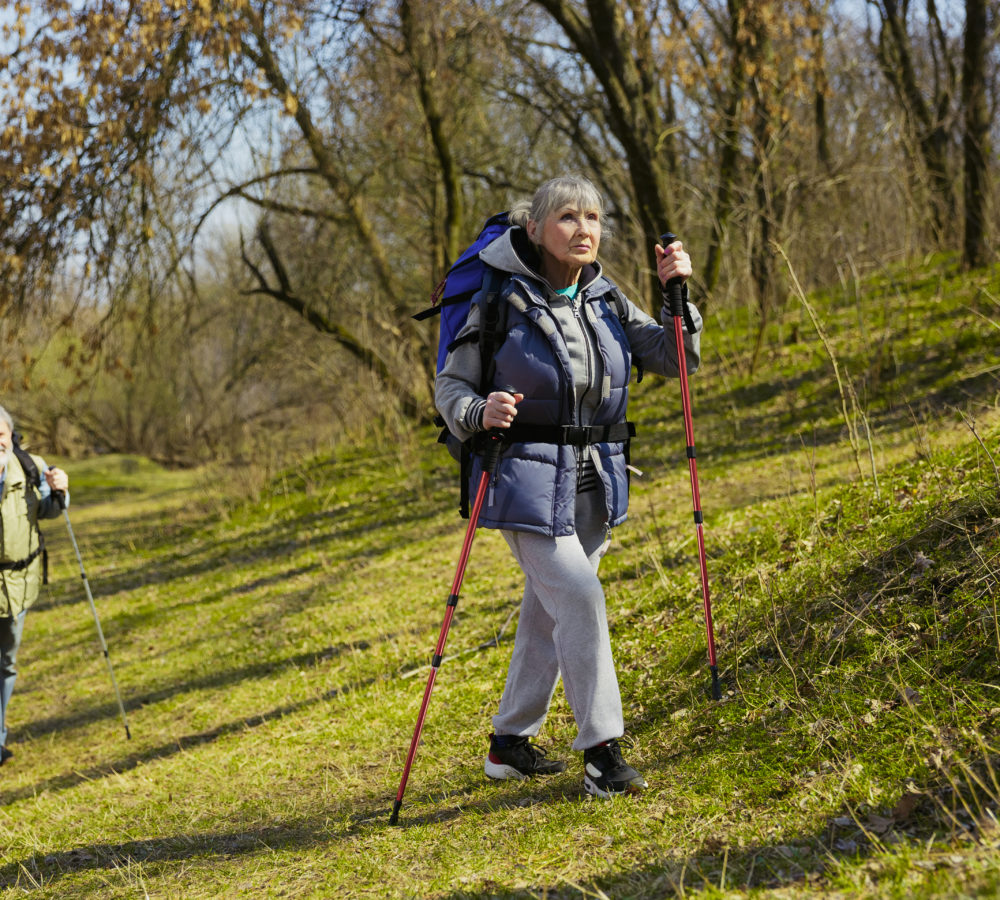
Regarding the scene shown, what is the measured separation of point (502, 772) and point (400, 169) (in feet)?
40.4

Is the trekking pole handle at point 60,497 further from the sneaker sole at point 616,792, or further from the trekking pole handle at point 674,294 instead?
the trekking pole handle at point 674,294

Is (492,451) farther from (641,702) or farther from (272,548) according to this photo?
(272,548)

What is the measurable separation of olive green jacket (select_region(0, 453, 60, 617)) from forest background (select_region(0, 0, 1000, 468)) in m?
4.21

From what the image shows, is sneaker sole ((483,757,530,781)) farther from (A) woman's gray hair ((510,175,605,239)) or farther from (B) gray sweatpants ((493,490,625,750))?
(A) woman's gray hair ((510,175,605,239))

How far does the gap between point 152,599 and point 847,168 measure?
28.5 feet

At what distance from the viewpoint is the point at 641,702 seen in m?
4.37

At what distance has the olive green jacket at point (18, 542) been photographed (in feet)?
17.8

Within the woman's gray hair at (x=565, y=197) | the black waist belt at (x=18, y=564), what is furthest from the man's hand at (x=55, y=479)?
the woman's gray hair at (x=565, y=197)

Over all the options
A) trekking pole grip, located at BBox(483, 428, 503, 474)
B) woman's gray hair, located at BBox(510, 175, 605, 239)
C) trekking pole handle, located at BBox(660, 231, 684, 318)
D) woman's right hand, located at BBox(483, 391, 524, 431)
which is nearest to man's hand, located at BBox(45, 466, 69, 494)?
trekking pole grip, located at BBox(483, 428, 503, 474)

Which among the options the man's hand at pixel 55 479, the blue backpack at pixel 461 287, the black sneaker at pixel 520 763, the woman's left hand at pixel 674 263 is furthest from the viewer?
the man's hand at pixel 55 479

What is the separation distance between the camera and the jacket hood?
3.37 meters

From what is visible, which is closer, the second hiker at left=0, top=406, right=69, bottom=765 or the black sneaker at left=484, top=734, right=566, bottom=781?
the black sneaker at left=484, top=734, right=566, bottom=781

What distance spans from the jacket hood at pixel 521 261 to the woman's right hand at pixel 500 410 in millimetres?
456

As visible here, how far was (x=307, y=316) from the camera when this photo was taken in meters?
14.5
